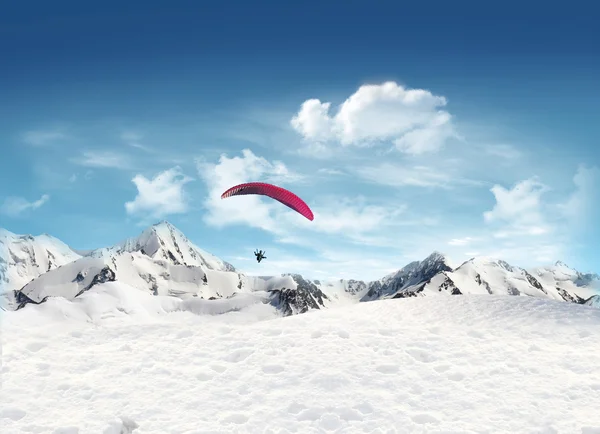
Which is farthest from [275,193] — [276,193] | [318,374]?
[318,374]

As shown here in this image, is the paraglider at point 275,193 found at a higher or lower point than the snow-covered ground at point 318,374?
higher

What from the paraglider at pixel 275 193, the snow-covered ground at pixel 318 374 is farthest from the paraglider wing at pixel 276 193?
the snow-covered ground at pixel 318 374

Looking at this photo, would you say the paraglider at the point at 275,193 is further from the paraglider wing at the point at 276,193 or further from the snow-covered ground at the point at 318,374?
the snow-covered ground at the point at 318,374

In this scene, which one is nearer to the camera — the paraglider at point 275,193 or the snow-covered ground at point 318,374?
the snow-covered ground at point 318,374

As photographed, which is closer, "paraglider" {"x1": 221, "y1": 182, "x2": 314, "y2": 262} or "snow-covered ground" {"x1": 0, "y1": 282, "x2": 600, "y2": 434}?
"snow-covered ground" {"x1": 0, "y1": 282, "x2": 600, "y2": 434}

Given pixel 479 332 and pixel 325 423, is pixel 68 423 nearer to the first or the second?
pixel 325 423

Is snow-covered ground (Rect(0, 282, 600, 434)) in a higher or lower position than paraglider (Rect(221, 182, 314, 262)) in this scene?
lower

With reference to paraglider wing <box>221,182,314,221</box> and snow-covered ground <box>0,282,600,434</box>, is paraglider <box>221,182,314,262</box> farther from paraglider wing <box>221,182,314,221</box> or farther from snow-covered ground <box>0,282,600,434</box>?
snow-covered ground <box>0,282,600,434</box>

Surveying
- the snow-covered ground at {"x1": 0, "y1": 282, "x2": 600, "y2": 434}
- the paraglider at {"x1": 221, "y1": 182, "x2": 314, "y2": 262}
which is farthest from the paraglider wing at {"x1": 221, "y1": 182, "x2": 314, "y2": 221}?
the snow-covered ground at {"x1": 0, "y1": 282, "x2": 600, "y2": 434}
